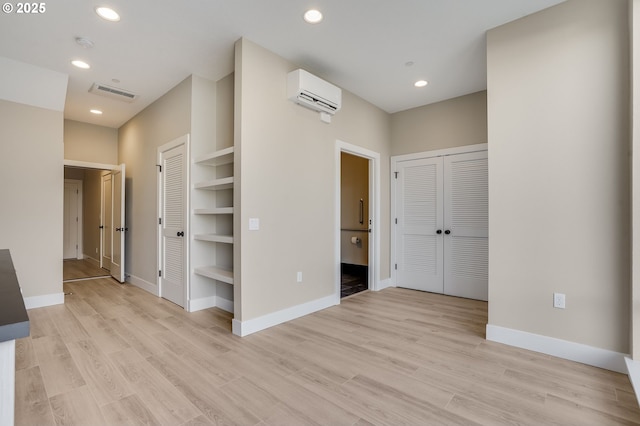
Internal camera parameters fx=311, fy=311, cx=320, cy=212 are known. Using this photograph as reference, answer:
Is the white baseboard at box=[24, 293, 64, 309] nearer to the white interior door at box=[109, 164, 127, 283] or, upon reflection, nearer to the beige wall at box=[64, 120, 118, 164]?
the white interior door at box=[109, 164, 127, 283]

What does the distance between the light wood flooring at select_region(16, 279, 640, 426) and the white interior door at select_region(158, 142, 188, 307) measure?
63cm

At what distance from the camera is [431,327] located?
321 centimetres

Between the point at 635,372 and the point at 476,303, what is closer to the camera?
the point at 635,372

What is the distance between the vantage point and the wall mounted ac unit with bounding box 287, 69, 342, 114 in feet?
10.9

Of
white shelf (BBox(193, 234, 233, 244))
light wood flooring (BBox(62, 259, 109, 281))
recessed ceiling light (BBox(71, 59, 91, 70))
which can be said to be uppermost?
recessed ceiling light (BBox(71, 59, 91, 70))

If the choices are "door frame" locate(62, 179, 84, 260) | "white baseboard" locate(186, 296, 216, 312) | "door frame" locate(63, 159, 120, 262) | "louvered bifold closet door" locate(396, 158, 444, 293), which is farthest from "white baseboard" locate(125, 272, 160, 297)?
"door frame" locate(62, 179, 84, 260)

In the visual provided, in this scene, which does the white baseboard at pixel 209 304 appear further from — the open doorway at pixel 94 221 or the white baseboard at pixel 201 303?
the open doorway at pixel 94 221

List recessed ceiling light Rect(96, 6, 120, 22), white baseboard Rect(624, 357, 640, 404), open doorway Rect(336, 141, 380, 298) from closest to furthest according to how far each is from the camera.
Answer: white baseboard Rect(624, 357, 640, 404)
recessed ceiling light Rect(96, 6, 120, 22)
open doorway Rect(336, 141, 380, 298)

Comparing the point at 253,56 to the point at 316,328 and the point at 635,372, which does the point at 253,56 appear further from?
the point at 635,372

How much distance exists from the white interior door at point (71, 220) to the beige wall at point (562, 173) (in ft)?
31.2

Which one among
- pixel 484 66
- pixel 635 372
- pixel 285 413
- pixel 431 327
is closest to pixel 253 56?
pixel 484 66

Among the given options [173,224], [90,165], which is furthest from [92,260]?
[173,224]

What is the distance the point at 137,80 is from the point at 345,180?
3965 millimetres

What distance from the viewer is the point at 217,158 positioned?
3543 mm
